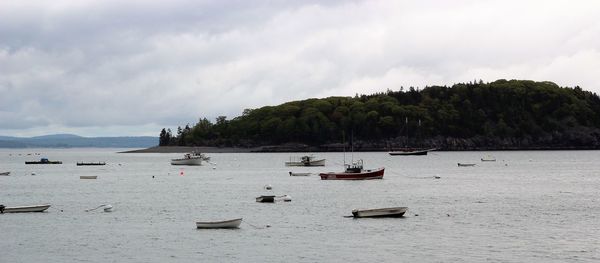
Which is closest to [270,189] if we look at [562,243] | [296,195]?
[296,195]

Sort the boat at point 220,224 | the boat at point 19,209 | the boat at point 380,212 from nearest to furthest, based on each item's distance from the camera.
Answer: the boat at point 220,224 < the boat at point 380,212 < the boat at point 19,209

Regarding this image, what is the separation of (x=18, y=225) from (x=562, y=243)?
39.5 metres

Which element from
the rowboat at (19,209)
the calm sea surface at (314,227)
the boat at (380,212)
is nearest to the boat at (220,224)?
the calm sea surface at (314,227)

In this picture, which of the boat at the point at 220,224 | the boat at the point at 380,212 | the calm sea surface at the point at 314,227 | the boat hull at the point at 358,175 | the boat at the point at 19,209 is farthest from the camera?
the boat hull at the point at 358,175

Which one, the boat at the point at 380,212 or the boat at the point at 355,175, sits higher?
the boat at the point at 355,175

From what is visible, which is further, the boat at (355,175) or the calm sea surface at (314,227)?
the boat at (355,175)

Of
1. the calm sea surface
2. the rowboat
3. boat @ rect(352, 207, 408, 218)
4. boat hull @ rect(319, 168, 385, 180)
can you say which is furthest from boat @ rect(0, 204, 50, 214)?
boat hull @ rect(319, 168, 385, 180)

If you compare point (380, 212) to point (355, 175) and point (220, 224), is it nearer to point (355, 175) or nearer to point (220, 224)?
point (220, 224)

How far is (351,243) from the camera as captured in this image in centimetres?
5181

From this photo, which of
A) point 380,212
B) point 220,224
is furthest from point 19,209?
point 380,212

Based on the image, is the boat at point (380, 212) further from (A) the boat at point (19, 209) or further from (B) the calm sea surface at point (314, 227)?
(A) the boat at point (19, 209)

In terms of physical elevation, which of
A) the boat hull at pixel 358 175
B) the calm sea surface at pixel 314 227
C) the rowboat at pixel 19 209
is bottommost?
the calm sea surface at pixel 314 227

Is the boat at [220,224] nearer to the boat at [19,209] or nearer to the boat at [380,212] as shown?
the boat at [380,212]

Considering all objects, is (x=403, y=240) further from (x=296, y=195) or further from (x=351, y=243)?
(x=296, y=195)
